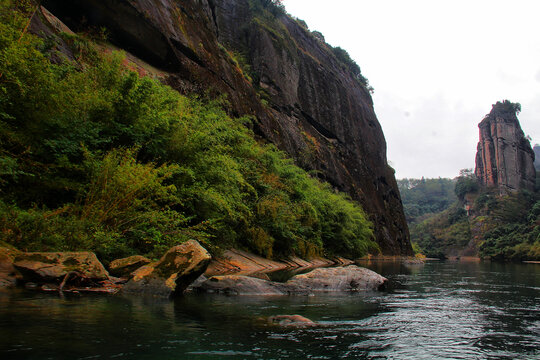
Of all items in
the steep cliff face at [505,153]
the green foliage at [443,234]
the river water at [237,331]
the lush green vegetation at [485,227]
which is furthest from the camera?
the steep cliff face at [505,153]

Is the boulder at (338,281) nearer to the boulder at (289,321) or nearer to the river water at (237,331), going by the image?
the river water at (237,331)

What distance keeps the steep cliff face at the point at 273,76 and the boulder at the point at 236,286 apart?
12159 millimetres

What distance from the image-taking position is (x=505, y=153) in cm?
8769

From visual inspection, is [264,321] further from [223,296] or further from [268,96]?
[268,96]

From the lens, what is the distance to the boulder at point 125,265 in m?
6.88

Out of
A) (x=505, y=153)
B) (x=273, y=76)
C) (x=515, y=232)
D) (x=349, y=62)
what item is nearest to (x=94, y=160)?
(x=273, y=76)

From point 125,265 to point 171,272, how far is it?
1.17 metres

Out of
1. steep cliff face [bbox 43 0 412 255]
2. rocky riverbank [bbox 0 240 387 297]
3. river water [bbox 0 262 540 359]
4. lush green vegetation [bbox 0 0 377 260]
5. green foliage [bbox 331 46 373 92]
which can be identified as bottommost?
river water [bbox 0 262 540 359]

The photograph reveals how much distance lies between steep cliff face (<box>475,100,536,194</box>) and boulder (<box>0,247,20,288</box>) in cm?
9842

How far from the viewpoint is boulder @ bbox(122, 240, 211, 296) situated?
613cm

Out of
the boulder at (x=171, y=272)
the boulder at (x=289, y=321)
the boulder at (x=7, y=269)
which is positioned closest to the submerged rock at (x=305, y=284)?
the boulder at (x=171, y=272)

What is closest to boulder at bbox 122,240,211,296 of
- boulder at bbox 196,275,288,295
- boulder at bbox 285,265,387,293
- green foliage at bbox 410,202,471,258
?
boulder at bbox 196,275,288,295

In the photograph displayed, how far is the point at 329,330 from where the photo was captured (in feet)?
14.5

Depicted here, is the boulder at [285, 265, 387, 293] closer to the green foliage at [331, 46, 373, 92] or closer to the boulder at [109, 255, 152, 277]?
the boulder at [109, 255, 152, 277]
